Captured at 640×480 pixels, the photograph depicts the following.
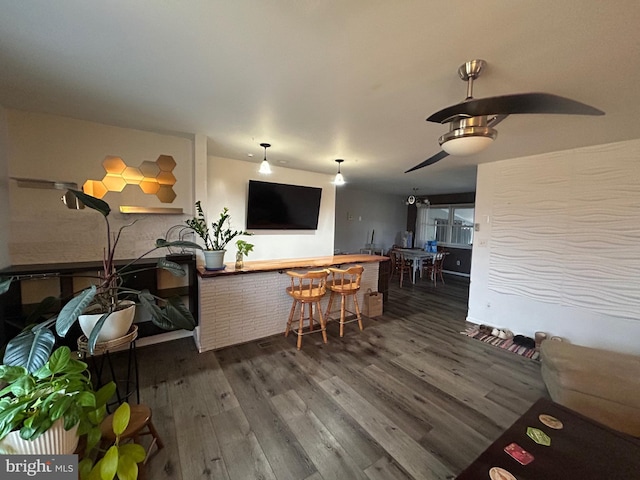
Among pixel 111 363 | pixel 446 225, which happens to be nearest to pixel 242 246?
pixel 111 363

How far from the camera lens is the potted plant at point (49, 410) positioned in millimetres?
932

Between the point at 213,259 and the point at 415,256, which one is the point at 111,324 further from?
the point at 415,256

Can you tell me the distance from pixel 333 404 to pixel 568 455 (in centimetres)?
138

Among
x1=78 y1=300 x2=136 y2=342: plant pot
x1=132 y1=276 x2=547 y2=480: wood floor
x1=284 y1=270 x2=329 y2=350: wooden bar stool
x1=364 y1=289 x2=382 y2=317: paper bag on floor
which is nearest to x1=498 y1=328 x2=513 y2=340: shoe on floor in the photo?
x1=132 y1=276 x2=547 y2=480: wood floor

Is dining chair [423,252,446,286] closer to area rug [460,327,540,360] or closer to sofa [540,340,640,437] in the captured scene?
area rug [460,327,540,360]

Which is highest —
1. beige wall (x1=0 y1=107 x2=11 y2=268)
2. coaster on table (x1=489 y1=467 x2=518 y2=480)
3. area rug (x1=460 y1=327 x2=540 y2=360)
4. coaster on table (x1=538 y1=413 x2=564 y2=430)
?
beige wall (x1=0 y1=107 x2=11 y2=268)

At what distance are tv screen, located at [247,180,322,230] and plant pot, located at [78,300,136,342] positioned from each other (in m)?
2.54

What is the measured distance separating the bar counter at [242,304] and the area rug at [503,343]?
2.11 m

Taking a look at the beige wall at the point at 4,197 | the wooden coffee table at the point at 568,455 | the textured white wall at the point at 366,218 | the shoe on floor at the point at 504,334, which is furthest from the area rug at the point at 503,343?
the beige wall at the point at 4,197

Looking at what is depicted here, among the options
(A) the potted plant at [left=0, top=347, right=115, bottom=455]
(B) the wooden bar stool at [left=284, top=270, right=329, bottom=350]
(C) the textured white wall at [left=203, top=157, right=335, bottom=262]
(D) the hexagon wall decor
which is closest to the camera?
(A) the potted plant at [left=0, top=347, right=115, bottom=455]

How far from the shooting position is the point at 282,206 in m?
4.20

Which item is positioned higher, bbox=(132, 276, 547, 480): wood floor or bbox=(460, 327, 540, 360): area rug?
bbox=(460, 327, 540, 360): area rug

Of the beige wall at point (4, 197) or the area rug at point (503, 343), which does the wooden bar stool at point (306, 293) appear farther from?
the beige wall at point (4, 197)

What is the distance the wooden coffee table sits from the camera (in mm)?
1042
